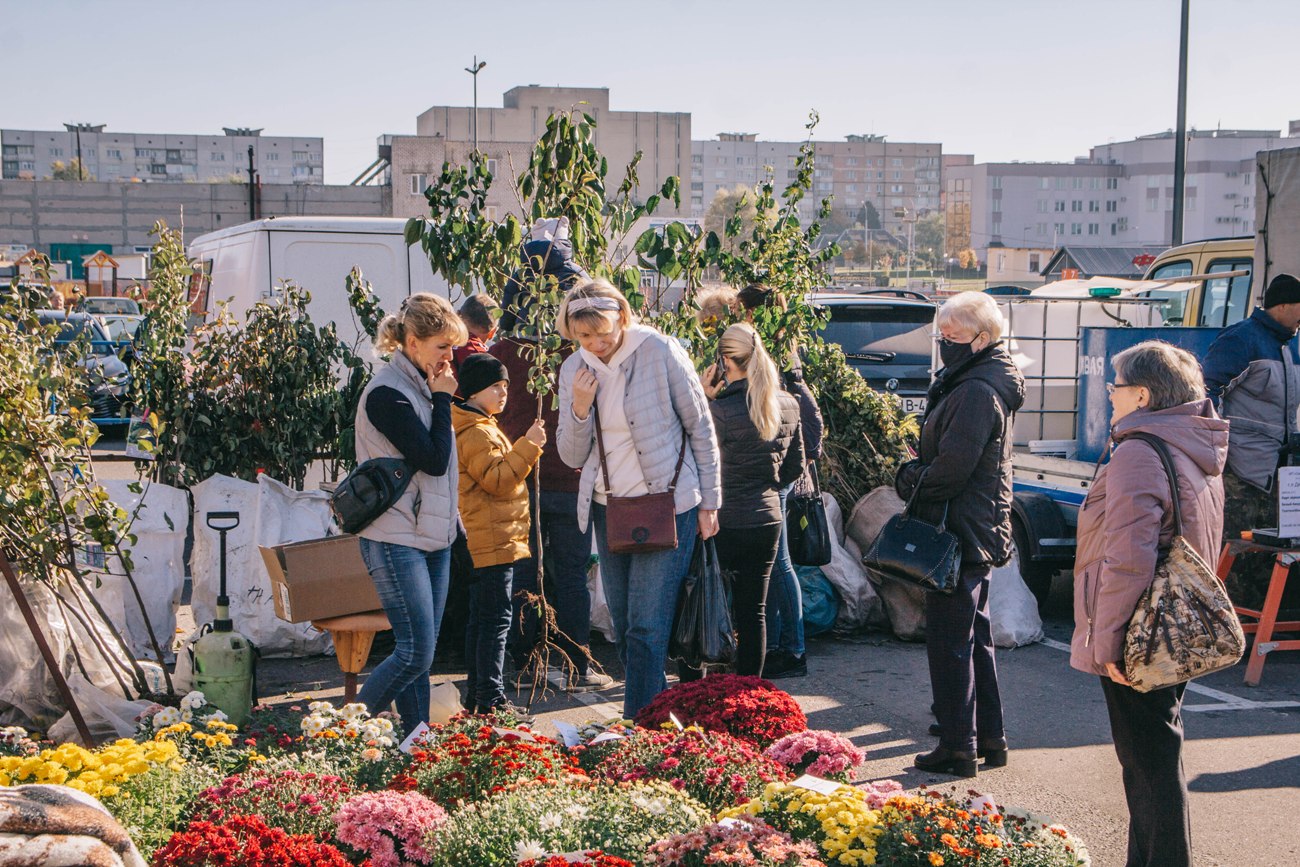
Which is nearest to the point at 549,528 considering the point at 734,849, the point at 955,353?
the point at 955,353

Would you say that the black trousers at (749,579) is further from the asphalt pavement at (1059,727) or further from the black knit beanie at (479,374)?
the black knit beanie at (479,374)

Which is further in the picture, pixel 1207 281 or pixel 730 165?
pixel 730 165

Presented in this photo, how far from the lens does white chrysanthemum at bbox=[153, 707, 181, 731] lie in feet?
15.7

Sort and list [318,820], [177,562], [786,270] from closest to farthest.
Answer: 1. [318,820]
2. [177,562]
3. [786,270]

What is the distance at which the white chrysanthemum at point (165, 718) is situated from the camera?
4.80m

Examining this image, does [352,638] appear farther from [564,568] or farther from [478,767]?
[478,767]

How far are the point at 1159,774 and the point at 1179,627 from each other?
488mm

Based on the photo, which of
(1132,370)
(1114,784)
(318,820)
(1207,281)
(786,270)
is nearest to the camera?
(318,820)

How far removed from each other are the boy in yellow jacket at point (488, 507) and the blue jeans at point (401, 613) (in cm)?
69

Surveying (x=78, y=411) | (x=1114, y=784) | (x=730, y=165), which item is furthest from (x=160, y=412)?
(x=730, y=165)

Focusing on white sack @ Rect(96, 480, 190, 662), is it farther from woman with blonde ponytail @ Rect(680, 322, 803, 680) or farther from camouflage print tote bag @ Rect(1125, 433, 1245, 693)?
camouflage print tote bag @ Rect(1125, 433, 1245, 693)

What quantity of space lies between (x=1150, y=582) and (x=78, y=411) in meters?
4.42

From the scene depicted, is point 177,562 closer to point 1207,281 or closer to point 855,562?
point 855,562

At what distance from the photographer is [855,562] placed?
7.88 meters
